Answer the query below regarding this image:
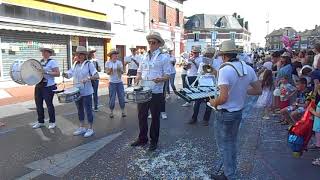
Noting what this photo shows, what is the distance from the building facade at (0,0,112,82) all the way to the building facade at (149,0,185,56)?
8.44 metres

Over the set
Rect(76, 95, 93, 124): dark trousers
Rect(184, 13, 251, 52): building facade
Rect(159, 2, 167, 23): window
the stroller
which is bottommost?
the stroller

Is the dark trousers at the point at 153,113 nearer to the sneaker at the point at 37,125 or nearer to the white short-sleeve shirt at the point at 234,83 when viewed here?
the white short-sleeve shirt at the point at 234,83

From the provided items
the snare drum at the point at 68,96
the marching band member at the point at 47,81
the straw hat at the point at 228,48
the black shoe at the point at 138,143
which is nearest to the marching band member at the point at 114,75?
the marching band member at the point at 47,81

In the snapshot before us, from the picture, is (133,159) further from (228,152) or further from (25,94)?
(25,94)

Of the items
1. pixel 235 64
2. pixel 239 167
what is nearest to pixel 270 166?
pixel 239 167

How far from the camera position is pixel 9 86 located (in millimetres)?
15820

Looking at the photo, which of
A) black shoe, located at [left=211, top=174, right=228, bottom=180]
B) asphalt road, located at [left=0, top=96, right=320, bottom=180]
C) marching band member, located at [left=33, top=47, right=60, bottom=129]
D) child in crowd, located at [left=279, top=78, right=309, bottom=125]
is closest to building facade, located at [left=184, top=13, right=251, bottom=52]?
child in crowd, located at [left=279, top=78, right=309, bottom=125]

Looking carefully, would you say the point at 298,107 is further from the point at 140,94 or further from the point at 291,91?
the point at 140,94

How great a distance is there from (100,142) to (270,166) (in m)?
2.98

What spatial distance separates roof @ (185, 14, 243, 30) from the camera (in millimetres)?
85312

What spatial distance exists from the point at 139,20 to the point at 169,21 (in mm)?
8447

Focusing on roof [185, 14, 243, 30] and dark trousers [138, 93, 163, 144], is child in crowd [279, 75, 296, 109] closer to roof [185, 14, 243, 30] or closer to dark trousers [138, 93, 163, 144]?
dark trousers [138, 93, 163, 144]

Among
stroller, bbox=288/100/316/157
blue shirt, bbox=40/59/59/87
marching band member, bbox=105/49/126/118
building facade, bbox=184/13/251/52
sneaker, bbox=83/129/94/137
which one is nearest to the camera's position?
stroller, bbox=288/100/316/157

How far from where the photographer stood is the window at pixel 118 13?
81.8 ft
